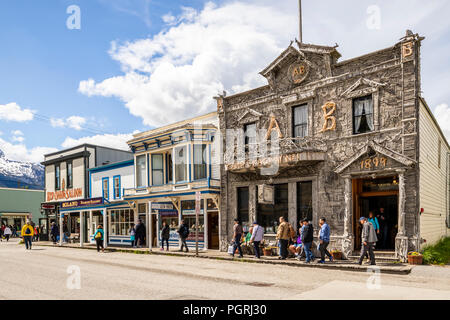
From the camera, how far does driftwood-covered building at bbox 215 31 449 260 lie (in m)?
14.7

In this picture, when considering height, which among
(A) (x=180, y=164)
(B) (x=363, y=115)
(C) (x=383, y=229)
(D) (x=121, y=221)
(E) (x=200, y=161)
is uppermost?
(B) (x=363, y=115)

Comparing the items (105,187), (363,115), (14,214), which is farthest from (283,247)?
(14,214)

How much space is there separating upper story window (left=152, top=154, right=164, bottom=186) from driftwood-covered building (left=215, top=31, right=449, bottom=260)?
5.48m

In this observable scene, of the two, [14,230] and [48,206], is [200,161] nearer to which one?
[48,206]

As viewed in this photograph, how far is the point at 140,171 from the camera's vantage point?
2594cm

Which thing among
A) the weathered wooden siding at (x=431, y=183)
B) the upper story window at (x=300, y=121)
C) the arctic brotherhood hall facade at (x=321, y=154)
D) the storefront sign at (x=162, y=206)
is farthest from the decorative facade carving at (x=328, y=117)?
the storefront sign at (x=162, y=206)

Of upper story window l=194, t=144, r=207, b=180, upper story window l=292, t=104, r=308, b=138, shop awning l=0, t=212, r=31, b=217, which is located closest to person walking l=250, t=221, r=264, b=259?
upper story window l=292, t=104, r=308, b=138

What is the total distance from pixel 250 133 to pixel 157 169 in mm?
7439

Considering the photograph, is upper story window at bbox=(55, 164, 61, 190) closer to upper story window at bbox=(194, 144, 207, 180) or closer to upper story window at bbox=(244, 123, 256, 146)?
upper story window at bbox=(194, 144, 207, 180)

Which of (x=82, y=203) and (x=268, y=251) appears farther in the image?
(x=82, y=203)

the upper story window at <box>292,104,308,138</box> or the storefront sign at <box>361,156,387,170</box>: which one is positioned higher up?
the upper story window at <box>292,104,308,138</box>

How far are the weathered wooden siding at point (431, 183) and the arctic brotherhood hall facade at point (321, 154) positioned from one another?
45 millimetres
